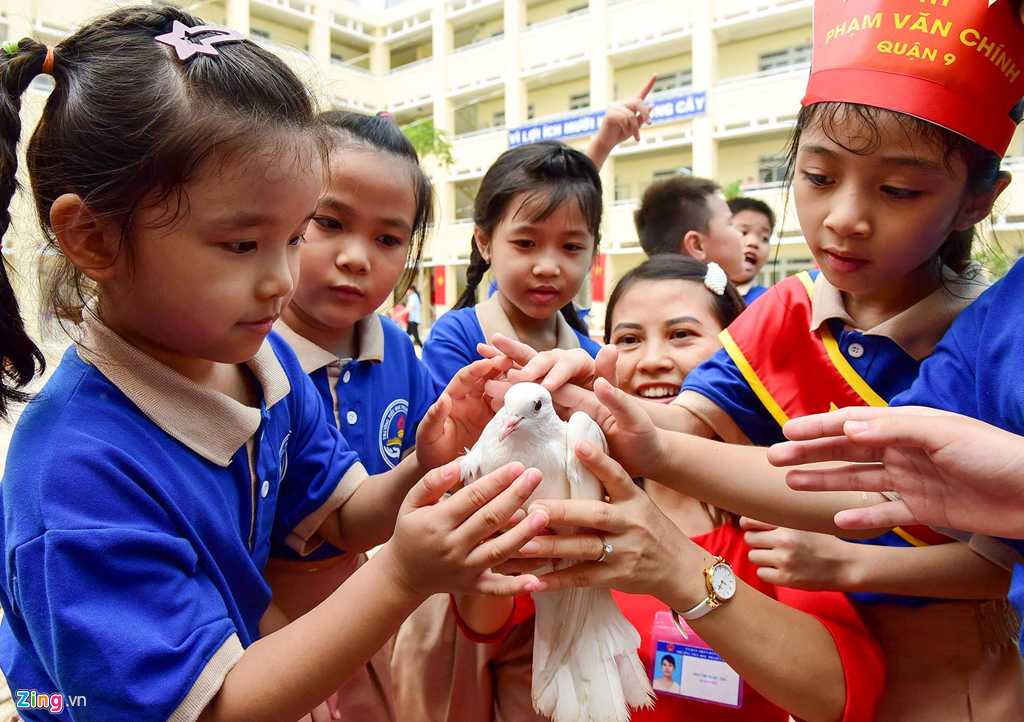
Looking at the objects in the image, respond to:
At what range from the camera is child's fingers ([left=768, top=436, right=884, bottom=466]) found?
3.80ft

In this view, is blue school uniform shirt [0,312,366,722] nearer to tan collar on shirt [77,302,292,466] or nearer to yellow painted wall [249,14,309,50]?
tan collar on shirt [77,302,292,466]

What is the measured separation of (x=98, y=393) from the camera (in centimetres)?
107

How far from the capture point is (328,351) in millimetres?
Result: 1865

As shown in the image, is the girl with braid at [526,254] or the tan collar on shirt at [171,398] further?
the girl with braid at [526,254]

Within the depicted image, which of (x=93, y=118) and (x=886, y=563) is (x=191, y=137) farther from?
(x=886, y=563)

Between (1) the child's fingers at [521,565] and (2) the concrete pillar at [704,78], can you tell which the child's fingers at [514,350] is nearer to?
(1) the child's fingers at [521,565]

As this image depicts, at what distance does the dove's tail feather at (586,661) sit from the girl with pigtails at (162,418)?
0.92ft

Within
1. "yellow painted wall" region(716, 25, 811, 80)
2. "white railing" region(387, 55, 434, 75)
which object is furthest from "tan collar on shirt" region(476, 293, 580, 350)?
"white railing" region(387, 55, 434, 75)

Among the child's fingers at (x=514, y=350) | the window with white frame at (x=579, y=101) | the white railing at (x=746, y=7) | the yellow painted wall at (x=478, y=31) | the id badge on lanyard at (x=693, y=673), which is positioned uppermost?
the yellow painted wall at (x=478, y=31)

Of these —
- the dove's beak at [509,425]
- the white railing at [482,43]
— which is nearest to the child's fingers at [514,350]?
the dove's beak at [509,425]

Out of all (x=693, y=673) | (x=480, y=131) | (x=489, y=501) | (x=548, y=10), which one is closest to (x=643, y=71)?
(x=548, y=10)

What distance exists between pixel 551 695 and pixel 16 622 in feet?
2.98

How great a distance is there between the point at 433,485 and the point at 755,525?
853 mm

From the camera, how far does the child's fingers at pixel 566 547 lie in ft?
3.86
